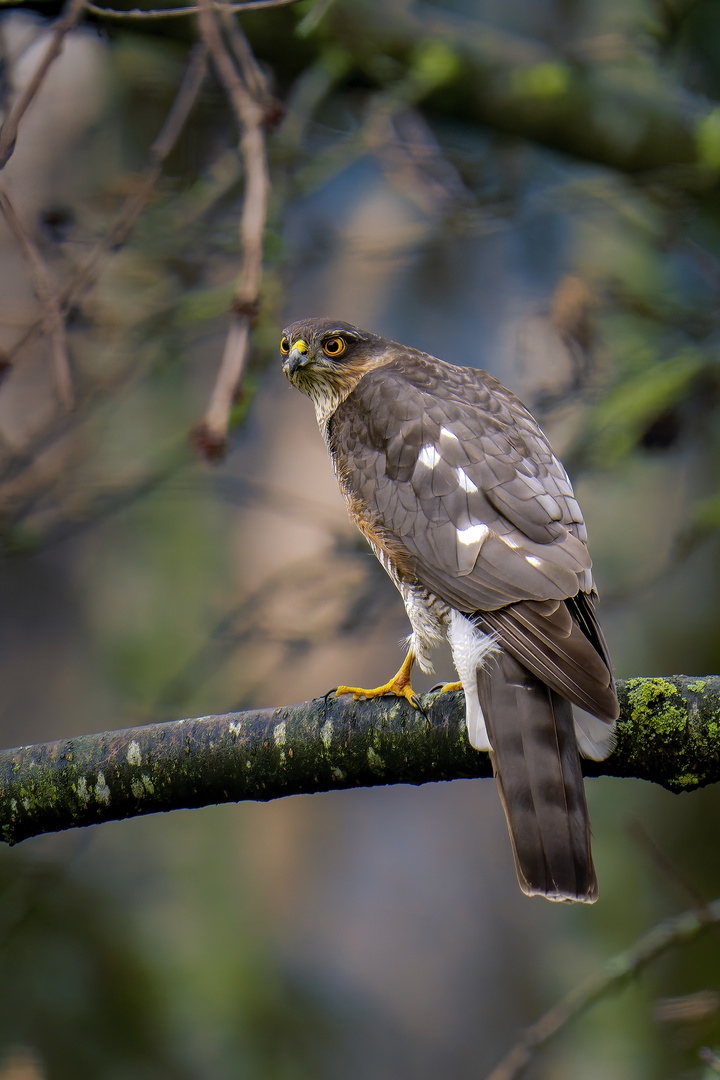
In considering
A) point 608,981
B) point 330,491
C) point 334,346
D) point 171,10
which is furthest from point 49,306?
point 330,491

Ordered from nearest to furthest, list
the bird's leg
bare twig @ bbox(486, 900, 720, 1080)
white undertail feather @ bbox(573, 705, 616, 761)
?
white undertail feather @ bbox(573, 705, 616, 761), the bird's leg, bare twig @ bbox(486, 900, 720, 1080)

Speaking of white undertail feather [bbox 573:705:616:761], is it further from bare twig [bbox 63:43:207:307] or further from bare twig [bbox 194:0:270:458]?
bare twig [bbox 63:43:207:307]

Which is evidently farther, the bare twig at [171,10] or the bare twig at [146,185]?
the bare twig at [171,10]

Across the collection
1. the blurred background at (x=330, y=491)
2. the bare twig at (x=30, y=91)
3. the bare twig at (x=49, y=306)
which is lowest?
the blurred background at (x=330, y=491)

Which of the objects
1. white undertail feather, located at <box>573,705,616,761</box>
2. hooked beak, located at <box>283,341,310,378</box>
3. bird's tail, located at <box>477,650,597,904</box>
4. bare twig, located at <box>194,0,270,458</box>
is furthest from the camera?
hooked beak, located at <box>283,341,310,378</box>

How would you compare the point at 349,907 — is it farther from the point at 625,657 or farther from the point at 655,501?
the point at 655,501

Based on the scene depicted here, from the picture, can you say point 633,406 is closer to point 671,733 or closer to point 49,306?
point 671,733

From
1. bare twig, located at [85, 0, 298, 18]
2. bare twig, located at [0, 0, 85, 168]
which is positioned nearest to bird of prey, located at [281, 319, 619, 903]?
bare twig, located at [85, 0, 298, 18]

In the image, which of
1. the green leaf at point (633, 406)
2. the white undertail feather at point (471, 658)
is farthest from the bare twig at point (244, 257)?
the green leaf at point (633, 406)

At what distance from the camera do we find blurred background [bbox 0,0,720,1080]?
3.71 m

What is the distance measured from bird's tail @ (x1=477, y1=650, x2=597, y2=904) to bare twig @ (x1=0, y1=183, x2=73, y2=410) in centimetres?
103

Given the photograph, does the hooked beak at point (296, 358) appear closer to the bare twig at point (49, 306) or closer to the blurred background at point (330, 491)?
the blurred background at point (330, 491)

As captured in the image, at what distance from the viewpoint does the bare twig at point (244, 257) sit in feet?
5.00

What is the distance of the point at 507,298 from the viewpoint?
16.9 feet
